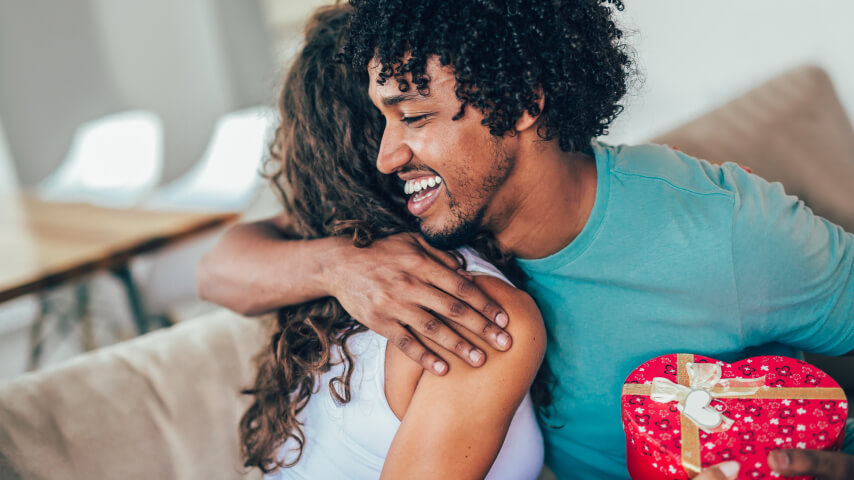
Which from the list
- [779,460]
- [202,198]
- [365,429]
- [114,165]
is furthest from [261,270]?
[114,165]

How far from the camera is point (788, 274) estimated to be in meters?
1.14

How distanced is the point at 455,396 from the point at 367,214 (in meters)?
0.43

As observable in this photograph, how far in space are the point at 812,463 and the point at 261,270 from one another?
3.14ft

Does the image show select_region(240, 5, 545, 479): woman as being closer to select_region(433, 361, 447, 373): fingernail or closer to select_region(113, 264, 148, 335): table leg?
select_region(433, 361, 447, 373): fingernail

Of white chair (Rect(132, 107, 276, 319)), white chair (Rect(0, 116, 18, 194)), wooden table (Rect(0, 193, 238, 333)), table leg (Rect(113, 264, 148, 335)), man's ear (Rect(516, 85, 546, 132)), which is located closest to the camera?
man's ear (Rect(516, 85, 546, 132))

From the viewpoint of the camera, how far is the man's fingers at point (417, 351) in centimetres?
97

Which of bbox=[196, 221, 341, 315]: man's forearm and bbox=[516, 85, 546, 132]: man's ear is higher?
bbox=[516, 85, 546, 132]: man's ear

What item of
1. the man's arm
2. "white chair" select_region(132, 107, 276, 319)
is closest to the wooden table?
"white chair" select_region(132, 107, 276, 319)

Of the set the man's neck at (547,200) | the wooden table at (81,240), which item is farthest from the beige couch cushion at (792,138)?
the wooden table at (81,240)

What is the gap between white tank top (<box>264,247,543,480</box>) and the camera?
108 cm

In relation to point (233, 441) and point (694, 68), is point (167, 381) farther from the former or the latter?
point (694, 68)

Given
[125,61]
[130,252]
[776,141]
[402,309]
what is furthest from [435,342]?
[125,61]

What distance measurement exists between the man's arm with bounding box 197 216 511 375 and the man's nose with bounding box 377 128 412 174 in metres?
0.12

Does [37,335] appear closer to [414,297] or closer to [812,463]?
[414,297]
